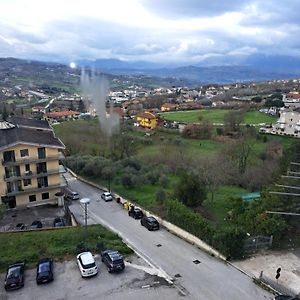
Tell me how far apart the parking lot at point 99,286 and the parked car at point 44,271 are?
0.84 feet

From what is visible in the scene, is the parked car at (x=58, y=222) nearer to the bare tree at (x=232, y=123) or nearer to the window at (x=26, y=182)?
the window at (x=26, y=182)

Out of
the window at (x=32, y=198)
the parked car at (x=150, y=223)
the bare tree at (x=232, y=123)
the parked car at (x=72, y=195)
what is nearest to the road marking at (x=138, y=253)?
the parked car at (x=150, y=223)

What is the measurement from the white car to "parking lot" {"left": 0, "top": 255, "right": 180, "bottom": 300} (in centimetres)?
26

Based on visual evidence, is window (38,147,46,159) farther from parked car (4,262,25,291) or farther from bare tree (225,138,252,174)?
bare tree (225,138,252,174)

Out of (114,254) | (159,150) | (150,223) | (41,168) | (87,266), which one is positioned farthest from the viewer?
(159,150)

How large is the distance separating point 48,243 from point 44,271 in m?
3.77

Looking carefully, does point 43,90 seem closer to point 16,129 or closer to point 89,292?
point 16,129

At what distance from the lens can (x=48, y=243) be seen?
2027cm

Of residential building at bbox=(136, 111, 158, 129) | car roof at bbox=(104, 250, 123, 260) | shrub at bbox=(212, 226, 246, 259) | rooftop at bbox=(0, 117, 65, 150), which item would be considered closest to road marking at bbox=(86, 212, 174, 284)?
car roof at bbox=(104, 250, 123, 260)

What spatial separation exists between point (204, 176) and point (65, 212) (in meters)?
11.4

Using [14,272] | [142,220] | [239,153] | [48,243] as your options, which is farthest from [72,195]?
[239,153]

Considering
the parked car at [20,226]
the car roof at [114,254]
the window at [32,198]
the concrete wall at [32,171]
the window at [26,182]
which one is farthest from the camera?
the window at [32,198]

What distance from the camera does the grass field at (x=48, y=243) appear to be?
18.7 metres

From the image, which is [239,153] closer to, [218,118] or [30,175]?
[30,175]
